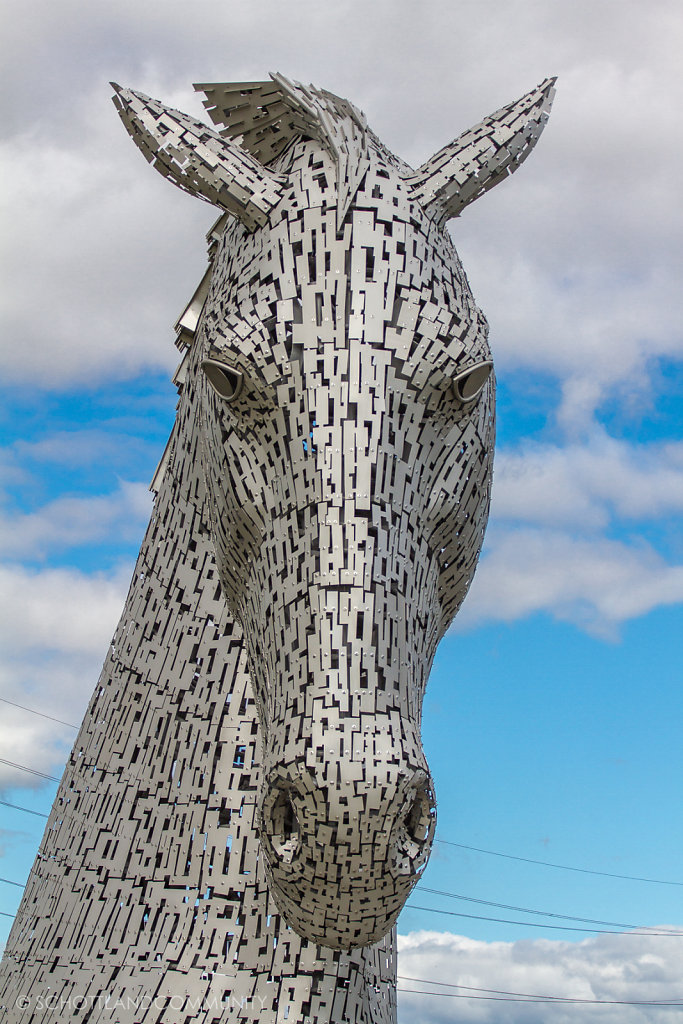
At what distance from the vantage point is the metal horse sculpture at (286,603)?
104 inches

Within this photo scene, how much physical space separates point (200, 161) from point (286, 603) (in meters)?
1.62

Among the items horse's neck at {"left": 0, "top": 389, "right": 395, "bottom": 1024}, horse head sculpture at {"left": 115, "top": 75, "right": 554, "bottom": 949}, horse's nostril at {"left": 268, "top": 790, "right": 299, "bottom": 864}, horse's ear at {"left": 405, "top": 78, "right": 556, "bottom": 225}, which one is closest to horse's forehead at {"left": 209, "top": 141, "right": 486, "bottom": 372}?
horse head sculpture at {"left": 115, "top": 75, "right": 554, "bottom": 949}

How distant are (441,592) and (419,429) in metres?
0.64

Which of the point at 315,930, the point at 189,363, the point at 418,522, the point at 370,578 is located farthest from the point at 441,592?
the point at 189,363

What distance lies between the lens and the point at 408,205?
342 cm

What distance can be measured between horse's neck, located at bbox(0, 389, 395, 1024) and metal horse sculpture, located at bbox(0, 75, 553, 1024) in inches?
0.4

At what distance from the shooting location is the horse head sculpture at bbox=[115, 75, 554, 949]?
8.46ft

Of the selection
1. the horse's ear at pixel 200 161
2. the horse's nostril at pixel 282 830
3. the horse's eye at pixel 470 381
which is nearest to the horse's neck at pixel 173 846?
the horse's nostril at pixel 282 830

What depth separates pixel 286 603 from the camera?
9.59ft

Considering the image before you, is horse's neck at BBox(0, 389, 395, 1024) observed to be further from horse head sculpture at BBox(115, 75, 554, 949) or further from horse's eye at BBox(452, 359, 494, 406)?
horse's eye at BBox(452, 359, 494, 406)

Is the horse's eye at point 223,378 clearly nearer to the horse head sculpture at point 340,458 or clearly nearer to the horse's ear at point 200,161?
the horse head sculpture at point 340,458

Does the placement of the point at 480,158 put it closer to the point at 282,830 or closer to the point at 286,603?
the point at 286,603

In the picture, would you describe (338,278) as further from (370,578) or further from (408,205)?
(370,578)

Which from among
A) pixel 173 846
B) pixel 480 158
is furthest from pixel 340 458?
pixel 173 846
